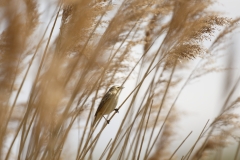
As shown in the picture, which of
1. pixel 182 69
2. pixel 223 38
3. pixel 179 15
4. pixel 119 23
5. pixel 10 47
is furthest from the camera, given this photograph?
pixel 182 69

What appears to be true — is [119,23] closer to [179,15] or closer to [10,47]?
[179,15]

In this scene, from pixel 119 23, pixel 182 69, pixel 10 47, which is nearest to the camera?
pixel 10 47

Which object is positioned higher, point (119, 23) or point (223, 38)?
point (223, 38)

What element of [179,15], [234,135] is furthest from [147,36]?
[234,135]

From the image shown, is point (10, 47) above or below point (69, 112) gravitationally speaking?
above

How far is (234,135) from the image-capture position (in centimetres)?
308

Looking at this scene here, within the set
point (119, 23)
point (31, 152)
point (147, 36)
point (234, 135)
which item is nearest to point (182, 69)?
point (147, 36)

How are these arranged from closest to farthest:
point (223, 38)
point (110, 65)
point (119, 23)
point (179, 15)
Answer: point (119, 23) → point (179, 15) → point (110, 65) → point (223, 38)

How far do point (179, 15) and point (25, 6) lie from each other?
85 centimetres

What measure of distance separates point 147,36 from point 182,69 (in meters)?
0.37

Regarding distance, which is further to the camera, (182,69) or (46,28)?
(182,69)

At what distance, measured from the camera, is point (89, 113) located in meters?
2.91

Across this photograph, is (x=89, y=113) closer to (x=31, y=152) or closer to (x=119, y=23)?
(x=31, y=152)

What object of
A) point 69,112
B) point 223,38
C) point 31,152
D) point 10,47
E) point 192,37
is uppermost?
point 223,38
